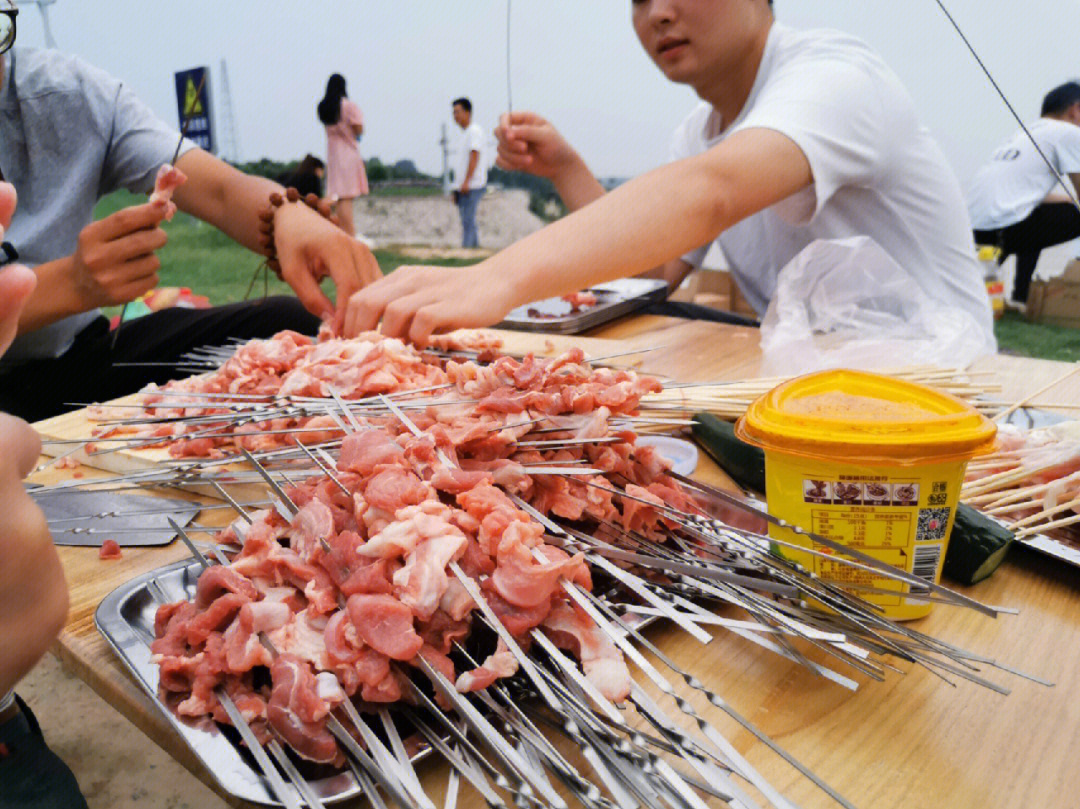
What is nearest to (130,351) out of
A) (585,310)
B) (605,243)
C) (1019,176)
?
(585,310)

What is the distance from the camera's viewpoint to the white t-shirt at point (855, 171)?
209 cm

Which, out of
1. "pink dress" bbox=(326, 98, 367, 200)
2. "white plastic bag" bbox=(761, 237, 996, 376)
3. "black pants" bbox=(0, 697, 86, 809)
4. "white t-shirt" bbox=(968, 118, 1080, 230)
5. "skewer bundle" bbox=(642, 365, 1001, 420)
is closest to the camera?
"black pants" bbox=(0, 697, 86, 809)

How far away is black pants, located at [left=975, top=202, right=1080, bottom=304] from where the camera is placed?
6.62 meters

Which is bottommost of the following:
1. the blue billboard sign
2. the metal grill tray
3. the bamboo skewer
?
the metal grill tray

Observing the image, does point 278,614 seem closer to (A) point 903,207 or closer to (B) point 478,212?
(A) point 903,207

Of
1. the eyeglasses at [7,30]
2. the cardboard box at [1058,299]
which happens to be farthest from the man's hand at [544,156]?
the cardboard box at [1058,299]

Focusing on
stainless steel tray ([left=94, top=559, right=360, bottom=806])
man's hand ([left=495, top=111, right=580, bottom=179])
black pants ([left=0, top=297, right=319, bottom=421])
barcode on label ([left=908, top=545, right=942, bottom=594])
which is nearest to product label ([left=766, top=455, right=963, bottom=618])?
barcode on label ([left=908, top=545, right=942, bottom=594])

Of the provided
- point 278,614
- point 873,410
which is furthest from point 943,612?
point 278,614

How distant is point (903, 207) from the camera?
2.46 metres

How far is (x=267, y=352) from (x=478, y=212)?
1030 cm

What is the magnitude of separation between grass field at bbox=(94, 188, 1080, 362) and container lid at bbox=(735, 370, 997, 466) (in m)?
6.04

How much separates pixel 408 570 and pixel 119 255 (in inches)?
61.3

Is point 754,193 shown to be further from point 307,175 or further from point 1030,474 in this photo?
point 307,175

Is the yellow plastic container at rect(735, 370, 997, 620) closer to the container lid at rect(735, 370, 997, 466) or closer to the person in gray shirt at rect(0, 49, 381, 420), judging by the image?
the container lid at rect(735, 370, 997, 466)
